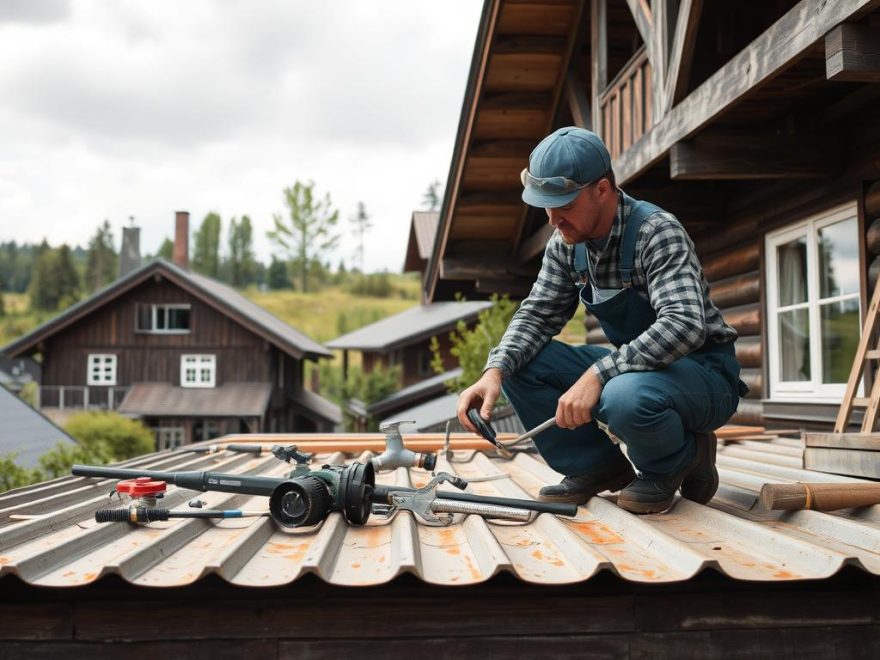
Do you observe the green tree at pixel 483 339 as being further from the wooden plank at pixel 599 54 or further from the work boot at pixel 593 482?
the work boot at pixel 593 482

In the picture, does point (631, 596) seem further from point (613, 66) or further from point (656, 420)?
point (613, 66)

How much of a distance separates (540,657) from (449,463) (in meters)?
2.79

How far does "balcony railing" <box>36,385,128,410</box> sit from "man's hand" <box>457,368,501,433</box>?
103 feet

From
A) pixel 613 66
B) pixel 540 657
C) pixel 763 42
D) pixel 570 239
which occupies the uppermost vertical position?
pixel 613 66

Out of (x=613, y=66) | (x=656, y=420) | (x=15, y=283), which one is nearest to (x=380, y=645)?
(x=656, y=420)

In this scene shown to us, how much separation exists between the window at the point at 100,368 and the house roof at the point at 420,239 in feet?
38.1

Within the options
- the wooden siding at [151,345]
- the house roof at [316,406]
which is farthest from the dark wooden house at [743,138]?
the house roof at [316,406]

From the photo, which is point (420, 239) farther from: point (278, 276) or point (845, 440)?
point (278, 276)

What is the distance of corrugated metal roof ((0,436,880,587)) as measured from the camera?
2.25 meters

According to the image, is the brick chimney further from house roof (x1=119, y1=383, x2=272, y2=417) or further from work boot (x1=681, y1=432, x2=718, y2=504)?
work boot (x1=681, y1=432, x2=718, y2=504)

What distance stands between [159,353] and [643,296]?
32365 millimetres

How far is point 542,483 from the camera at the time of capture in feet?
13.7

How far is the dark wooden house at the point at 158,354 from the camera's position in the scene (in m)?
32.4

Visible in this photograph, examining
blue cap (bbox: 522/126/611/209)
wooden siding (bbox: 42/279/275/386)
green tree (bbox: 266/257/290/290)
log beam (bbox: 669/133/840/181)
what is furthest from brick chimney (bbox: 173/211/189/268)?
green tree (bbox: 266/257/290/290)
